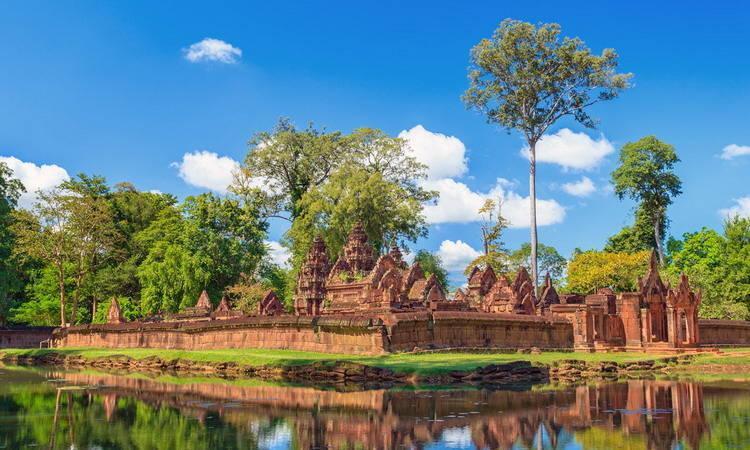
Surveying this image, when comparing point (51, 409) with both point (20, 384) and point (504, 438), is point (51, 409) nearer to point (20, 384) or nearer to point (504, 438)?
point (20, 384)

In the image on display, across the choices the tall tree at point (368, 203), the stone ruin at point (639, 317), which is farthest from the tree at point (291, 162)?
the stone ruin at point (639, 317)

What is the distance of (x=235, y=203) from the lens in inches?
2235

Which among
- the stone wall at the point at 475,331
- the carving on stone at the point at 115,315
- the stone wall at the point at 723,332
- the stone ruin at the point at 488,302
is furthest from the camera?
the carving on stone at the point at 115,315

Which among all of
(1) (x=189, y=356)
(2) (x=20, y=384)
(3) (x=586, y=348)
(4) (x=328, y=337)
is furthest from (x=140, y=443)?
(3) (x=586, y=348)

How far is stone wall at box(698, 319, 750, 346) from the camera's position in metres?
37.2

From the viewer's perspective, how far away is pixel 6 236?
55219 mm

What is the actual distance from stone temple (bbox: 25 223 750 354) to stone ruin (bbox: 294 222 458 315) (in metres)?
0.09

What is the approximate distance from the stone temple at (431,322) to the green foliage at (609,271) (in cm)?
1674

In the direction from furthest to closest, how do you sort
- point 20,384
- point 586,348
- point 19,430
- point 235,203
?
point 235,203, point 586,348, point 20,384, point 19,430

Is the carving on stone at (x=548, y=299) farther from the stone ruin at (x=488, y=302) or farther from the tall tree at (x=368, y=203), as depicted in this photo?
the tall tree at (x=368, y=203)

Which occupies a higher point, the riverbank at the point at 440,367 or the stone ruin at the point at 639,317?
the stone ruin at the point at 639,317

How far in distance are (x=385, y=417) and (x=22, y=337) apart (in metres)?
46.9

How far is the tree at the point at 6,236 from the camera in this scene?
5356 centimetres

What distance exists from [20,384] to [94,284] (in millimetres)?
37094
